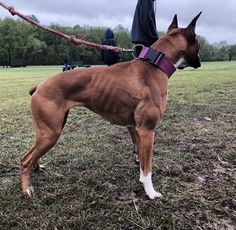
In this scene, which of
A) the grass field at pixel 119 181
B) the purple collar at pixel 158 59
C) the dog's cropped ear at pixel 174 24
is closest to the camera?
the grass field at pixel 119 181

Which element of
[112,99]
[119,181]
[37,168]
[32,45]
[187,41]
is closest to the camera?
[112,99]

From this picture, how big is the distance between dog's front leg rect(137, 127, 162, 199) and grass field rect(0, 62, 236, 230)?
0.36ft

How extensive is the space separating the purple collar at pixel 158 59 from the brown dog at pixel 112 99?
0.14ft

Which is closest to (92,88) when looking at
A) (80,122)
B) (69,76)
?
(69,76)

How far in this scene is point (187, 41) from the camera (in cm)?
483

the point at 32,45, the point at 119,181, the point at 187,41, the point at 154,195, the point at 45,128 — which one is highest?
the point at 187,41

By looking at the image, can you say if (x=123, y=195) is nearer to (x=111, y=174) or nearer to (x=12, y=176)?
(x=111, y=174)

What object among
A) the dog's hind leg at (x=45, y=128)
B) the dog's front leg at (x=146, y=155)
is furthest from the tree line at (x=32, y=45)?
the dog's front leg at (x=146, y=155)

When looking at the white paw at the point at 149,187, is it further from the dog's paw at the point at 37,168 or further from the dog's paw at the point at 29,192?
the dog's paw at the point at 37,168

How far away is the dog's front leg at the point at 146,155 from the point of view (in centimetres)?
442

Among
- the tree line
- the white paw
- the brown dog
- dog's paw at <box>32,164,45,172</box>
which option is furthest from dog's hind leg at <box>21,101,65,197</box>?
the tree line

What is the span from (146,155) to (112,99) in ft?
2.45

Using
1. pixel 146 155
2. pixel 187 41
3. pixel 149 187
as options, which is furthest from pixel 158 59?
pixel 149 187

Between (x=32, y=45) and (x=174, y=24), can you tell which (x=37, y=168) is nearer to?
(x=174, y=24)
